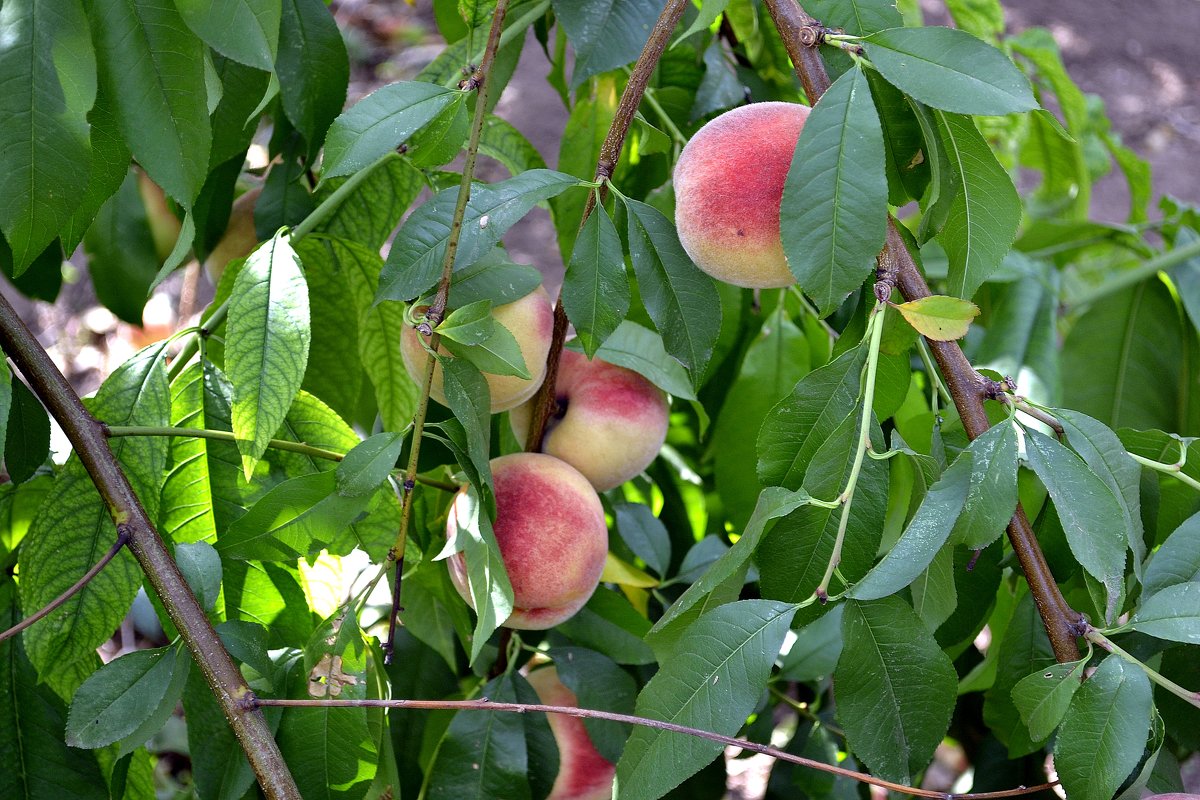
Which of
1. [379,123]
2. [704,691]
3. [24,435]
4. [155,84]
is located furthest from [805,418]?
[24,435]

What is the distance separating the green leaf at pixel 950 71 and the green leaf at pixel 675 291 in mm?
156

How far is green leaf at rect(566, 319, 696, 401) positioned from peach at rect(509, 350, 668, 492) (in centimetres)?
2

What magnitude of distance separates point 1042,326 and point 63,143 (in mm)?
815

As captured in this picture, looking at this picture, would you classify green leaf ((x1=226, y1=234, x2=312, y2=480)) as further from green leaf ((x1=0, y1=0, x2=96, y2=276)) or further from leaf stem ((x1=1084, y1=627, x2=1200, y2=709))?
leaf stem ((x1=1084, y1=627, x2=1200, y2=709))

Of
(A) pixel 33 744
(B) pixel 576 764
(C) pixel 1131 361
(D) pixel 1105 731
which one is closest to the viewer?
(D) pixel 1105 731

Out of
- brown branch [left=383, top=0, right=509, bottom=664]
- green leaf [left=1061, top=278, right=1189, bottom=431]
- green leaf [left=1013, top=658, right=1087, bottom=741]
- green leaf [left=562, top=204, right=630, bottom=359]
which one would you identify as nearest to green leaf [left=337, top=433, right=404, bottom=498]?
brown branch [left=383, top=0, right=509, bottom=664]

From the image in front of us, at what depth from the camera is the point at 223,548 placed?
58 cm

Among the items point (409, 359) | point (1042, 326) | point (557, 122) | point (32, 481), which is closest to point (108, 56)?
point (409, 359)

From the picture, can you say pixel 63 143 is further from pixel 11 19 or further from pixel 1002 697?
pixel 1002 697

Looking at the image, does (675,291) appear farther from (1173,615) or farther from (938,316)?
(1173,615)

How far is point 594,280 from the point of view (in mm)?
595

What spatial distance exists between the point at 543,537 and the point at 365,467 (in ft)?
0.46

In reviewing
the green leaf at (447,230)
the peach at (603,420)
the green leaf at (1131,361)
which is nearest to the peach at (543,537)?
the peach at (603,420)

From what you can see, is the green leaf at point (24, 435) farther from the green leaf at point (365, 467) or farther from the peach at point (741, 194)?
the peach at point (741, 194)
